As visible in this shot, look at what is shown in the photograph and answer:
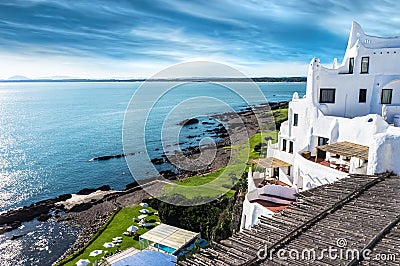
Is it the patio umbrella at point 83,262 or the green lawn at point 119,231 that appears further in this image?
the green lawn at point 119,231

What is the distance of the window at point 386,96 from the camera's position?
20562 mm

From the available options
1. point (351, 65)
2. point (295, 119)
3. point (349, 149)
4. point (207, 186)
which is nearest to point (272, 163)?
point (295, 119)

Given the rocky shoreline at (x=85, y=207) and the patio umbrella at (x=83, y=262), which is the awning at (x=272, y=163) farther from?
the rocky shoreline at (x=85, y=207)

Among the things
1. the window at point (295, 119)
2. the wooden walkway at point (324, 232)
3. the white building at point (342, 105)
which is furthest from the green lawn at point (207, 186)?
the wooden walkway at point (324, 232)

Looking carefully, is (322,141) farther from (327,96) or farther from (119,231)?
(119,231)

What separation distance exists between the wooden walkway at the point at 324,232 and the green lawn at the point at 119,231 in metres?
19.2

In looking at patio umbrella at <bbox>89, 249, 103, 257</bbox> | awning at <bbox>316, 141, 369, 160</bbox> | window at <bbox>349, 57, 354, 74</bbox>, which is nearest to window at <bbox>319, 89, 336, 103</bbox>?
window at <bbox>349, 57, 354, 74</bbox>

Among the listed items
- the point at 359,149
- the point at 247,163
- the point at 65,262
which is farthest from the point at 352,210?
the point at 247,163

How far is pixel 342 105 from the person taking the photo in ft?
70.2

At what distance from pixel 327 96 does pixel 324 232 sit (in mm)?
16583

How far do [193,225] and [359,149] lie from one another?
573 inches

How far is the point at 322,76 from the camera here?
21.3 m

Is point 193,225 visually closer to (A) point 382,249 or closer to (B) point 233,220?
(B) point 233,220

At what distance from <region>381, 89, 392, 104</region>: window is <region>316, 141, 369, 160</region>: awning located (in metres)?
5.41
